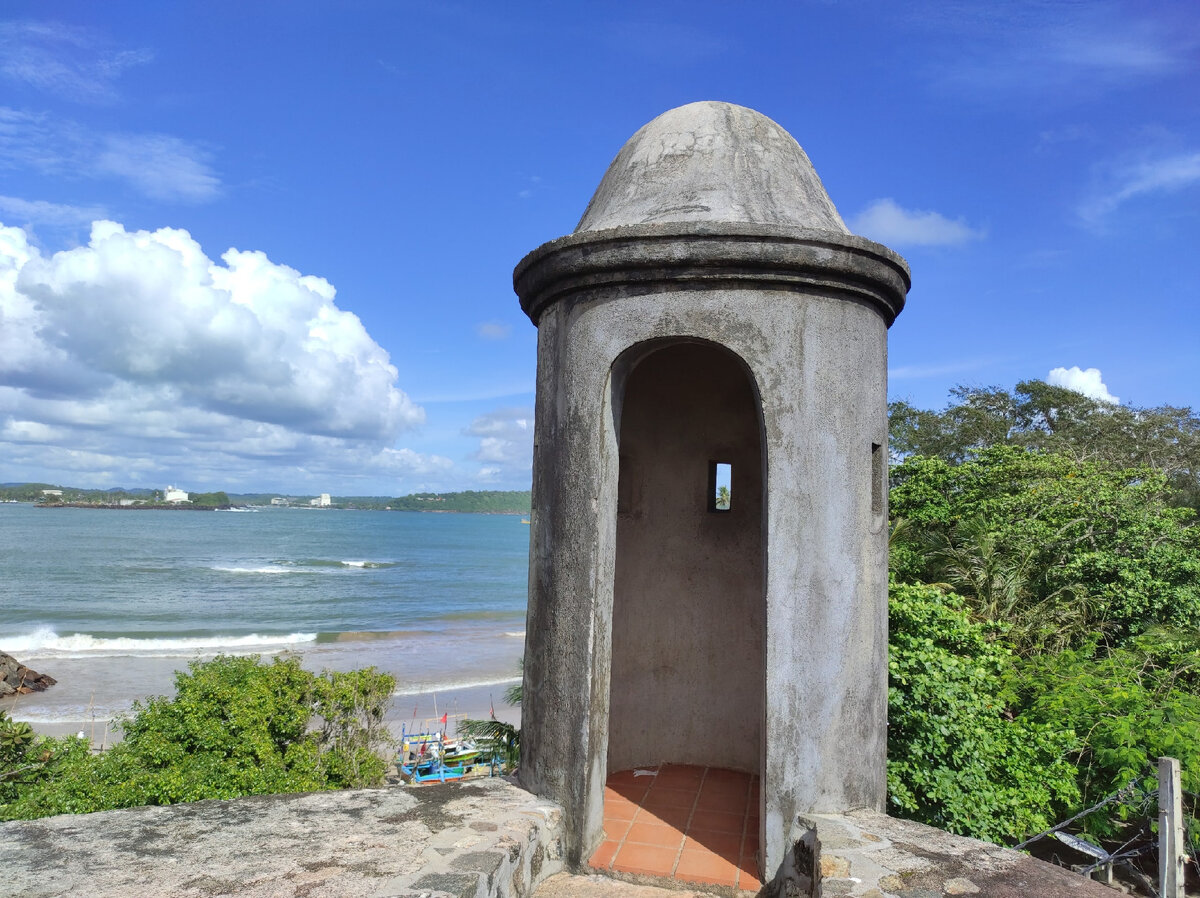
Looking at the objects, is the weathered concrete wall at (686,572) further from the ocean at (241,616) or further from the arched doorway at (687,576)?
the ocean at (241,616)

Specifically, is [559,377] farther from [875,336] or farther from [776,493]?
[875,336]

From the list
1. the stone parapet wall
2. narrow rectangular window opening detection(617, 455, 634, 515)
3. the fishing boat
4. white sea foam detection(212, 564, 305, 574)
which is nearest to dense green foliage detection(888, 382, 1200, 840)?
narrow rectangular window opening detection(617, 455, 634, 515)

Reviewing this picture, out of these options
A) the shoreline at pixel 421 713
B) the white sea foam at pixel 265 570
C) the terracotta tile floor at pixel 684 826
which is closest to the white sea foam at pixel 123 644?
the shoreline at pixel 421 713

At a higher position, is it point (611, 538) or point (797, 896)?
point (611, 538)

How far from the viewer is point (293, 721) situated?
23.9 ft

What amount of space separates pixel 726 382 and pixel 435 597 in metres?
36.1

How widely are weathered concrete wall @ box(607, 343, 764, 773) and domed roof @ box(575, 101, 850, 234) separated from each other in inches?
62.3

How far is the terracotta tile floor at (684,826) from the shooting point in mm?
3941

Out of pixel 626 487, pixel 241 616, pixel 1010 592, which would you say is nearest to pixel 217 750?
pixel 626 487

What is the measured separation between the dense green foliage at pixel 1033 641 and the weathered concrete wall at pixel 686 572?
1.39 meters

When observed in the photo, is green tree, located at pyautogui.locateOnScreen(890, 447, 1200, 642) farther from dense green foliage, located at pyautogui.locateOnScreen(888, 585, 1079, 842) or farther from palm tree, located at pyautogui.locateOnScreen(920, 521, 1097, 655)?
dense green foliage, located at pyautogui.locateOnScreen(888, 585, 1079, 842)

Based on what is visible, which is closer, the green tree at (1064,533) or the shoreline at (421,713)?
the green tree at (1064,533)

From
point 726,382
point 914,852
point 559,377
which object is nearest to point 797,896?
point 914,852

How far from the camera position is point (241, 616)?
32.2 metres
